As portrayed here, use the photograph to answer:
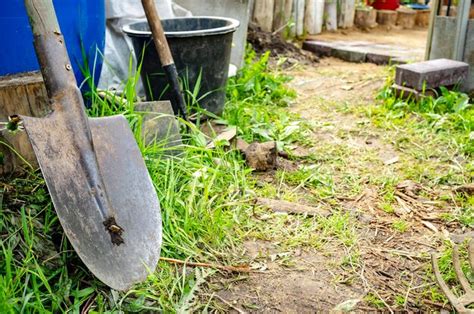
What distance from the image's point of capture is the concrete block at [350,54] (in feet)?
16.1

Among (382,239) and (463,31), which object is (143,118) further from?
(463,31)

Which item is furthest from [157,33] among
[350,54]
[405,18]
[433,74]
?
[405,18]

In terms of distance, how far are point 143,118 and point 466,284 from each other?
1475 millimetres

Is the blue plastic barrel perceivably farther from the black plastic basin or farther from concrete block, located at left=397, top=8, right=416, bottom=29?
concrete block, located at left=397, top=8, right=416, bottom=29

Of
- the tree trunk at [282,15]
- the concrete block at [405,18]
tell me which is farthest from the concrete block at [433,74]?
the concrete block at [405,18]

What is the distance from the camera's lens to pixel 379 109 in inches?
134

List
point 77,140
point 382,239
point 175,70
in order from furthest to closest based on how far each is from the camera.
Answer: point 175,70
point 382,239
point 77,140

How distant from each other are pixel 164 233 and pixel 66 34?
1115 mm

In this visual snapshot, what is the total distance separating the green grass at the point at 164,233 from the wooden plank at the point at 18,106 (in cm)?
8

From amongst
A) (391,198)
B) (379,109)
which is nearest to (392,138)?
(379,109)

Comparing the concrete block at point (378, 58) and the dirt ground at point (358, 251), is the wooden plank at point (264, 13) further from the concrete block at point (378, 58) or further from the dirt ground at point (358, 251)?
the dirt ground at point (358, 251)

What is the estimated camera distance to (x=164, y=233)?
6.04 ft

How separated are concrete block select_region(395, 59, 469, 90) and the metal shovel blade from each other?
2169 millimetres

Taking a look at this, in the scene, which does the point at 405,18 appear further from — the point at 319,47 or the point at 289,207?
the point at 289,207
